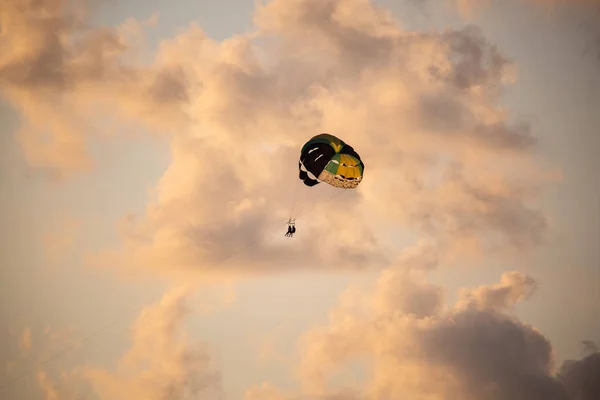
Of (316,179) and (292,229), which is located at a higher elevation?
(316,179)

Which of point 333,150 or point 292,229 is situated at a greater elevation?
point 333,150

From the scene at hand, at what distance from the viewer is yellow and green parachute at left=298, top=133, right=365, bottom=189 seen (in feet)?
295

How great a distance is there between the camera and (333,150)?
90.9m

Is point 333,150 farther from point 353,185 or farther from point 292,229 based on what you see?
point 292,229

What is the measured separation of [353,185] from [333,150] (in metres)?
5.26

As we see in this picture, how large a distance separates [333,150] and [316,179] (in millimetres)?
4839

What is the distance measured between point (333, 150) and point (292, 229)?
11839 millimetres

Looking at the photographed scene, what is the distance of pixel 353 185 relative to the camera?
9025 cm

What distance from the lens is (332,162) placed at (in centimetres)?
9019

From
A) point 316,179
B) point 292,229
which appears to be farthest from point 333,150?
point 292,229

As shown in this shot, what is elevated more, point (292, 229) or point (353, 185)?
point (353, 185)

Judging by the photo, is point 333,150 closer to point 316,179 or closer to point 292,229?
point 316,179

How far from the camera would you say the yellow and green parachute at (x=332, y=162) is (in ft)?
295
